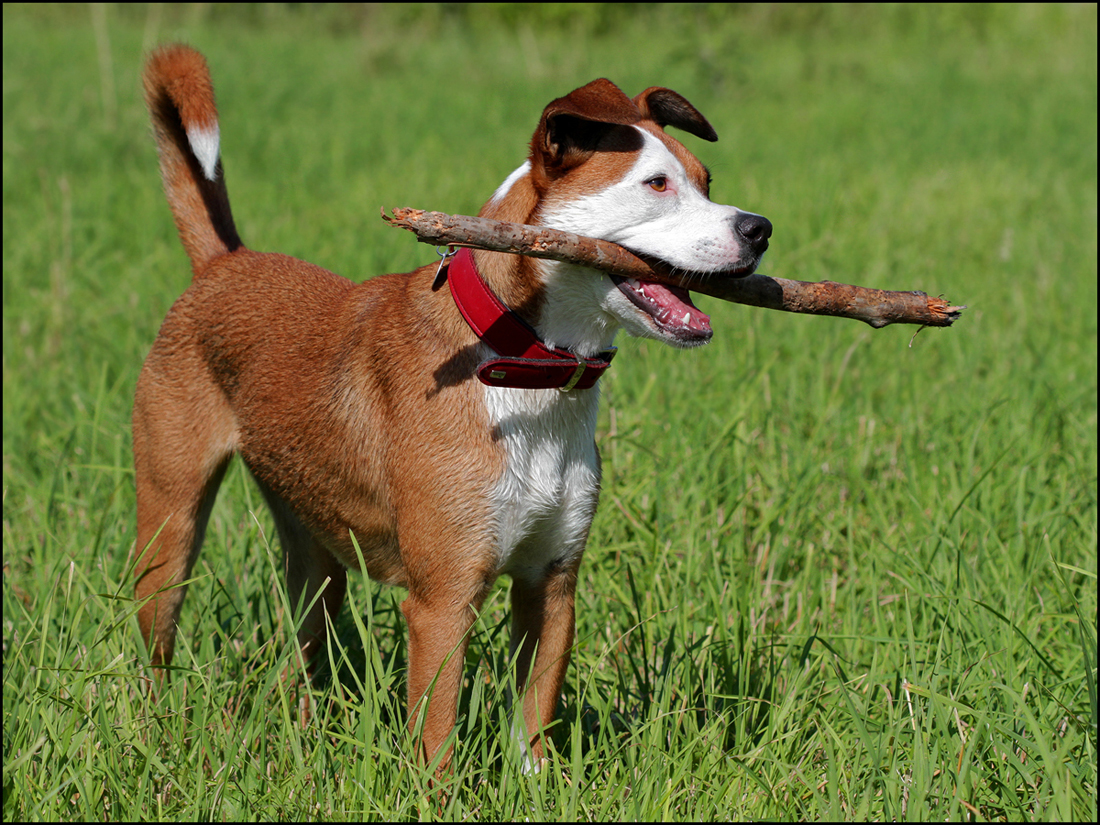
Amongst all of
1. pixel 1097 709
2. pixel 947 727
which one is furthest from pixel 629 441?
pixel 1097 709

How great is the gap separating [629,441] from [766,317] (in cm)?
195

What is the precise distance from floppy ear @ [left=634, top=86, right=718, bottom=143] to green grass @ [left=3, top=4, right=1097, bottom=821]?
1292mm

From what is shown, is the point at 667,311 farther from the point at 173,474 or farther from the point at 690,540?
the point at 173,474

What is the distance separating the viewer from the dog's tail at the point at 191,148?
10.7ft

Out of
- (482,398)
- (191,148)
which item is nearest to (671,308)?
(482,398)

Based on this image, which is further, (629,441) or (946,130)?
(946,130)

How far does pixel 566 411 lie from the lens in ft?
8.43

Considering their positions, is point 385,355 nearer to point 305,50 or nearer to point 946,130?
point 946,130

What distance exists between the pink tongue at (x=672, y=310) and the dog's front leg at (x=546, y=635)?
671 millimetres

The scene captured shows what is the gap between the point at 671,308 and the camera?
8.04 feet

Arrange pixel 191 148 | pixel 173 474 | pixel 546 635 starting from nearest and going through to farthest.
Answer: pixel 546 635
pixel 173 474
pixel 191 148

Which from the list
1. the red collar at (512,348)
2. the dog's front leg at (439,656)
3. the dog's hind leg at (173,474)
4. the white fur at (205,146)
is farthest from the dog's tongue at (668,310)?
the white fur at (205,146)

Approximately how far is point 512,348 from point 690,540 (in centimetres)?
126

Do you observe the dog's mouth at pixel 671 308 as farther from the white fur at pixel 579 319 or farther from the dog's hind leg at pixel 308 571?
the dog's hind leg at pixel 308 571
